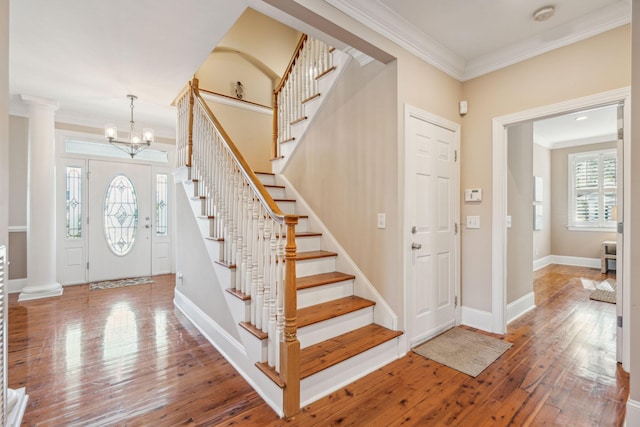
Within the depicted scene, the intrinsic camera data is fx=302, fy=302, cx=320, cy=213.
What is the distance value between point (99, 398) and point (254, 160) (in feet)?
12.9

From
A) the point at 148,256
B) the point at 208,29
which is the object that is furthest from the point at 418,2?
the point at 148,256

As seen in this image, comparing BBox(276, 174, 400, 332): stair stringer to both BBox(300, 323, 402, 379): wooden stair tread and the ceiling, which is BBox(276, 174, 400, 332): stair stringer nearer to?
BBox(300, 323, 402, 379): wooden stair tread

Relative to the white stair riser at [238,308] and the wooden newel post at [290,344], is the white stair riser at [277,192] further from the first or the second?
the wooden newel post at [290,344]

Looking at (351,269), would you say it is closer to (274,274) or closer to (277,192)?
(274,274)

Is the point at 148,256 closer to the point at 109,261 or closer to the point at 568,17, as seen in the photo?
the point at 109,261

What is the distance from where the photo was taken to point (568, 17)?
2.44 meters

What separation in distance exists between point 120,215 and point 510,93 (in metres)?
6.33

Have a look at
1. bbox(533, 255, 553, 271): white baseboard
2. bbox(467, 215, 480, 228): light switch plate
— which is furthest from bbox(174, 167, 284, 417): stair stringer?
bbox(533, 255, 553, 271): white baseboard

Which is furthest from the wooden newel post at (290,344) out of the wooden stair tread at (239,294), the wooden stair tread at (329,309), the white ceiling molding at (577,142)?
the white ceiling molding at (577,142)

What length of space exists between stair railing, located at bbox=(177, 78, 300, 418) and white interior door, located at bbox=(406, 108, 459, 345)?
1.25m

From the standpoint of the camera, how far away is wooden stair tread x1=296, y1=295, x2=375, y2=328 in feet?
7.63

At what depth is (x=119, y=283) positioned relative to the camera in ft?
17.3

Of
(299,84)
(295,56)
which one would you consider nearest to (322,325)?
(299,84)

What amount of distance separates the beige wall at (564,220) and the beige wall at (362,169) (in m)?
6.44
